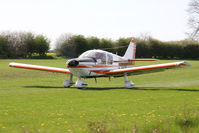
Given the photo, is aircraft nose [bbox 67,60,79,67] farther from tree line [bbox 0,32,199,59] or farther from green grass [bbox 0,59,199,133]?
tree line [bbox 0,32,199,59]

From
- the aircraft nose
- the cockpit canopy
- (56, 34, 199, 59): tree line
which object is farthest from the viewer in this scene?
(56, 34, 199, 59): tree line

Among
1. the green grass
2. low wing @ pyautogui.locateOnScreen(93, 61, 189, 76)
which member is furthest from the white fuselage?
the green grass

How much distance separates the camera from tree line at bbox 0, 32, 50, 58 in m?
94.8

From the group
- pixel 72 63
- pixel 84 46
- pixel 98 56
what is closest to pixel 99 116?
pixel 72 63

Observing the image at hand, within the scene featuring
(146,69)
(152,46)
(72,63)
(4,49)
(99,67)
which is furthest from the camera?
(152,46)

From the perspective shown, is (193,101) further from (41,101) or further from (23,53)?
(23,53)

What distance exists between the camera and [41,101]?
13.5m

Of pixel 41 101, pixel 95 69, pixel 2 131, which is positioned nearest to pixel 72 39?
pixel 95 69

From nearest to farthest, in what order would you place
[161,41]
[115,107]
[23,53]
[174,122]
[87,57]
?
[174,122]
[115,107]
[87,57]
[23,53]
[161,41]

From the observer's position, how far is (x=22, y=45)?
97750mm

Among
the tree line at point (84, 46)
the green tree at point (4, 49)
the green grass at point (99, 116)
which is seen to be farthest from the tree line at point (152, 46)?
the green grass at point (99, 116)

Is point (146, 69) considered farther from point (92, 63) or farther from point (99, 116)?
point (99, 116)

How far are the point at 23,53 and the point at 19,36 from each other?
8.09 m

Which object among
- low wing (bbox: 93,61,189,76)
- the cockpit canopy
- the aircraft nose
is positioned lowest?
low wing (bbox: 93,61,189,76)
